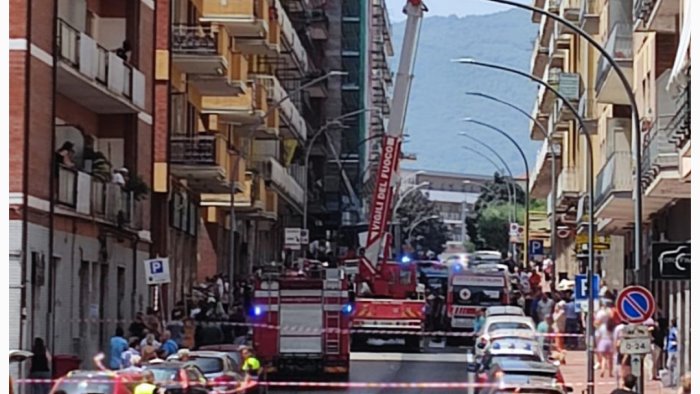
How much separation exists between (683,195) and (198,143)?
20957mm

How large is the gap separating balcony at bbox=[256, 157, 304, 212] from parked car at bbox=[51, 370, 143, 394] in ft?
150

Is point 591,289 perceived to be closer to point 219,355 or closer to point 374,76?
point 219,355

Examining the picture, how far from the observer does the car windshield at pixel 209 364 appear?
26.6m

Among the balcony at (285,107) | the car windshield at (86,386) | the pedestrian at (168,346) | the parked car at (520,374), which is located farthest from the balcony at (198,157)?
the car windshield at (86,386)

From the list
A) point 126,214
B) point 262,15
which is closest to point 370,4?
point 262,15

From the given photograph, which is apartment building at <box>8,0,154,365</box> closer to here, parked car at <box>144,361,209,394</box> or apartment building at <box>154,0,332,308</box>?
apartment building at <box>154,0,332,308</box>

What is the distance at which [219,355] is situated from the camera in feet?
90.0

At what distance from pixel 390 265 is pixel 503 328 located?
404 inches

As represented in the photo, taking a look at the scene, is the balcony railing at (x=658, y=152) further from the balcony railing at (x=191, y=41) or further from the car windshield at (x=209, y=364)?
the balcony railing at (x=191, y=41)

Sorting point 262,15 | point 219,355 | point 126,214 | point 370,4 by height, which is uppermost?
point 370,4

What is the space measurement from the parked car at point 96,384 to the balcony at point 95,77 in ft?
46.7

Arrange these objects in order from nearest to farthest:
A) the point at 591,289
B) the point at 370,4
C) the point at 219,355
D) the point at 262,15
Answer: the point at 219,355 < the point at 591,289 < the point at 262,15 < the point at 370,4

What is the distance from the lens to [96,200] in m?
39.2
